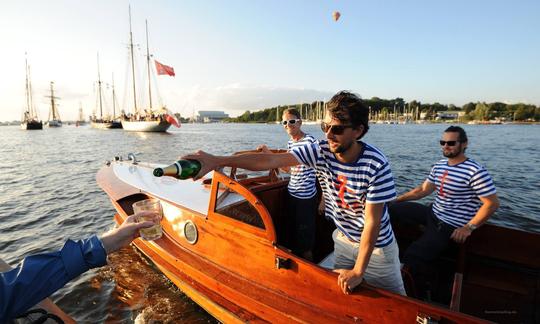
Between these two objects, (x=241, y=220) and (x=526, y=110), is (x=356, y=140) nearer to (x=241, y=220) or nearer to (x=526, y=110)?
(x=241, y=220)

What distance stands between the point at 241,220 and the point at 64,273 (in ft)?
6.32

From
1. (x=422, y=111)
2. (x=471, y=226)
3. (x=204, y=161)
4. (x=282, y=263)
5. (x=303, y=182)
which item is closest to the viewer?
(x=204, y=161)

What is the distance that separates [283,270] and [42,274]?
6.50 ft

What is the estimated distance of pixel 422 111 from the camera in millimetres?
134250

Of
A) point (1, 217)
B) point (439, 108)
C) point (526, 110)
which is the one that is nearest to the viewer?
point (1, 217)

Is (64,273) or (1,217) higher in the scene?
(64,273)

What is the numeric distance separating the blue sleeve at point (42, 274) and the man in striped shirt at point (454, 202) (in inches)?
126

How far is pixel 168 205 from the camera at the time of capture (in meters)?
4.34

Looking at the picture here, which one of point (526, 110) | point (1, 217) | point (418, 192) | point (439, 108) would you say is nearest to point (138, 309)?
point (418, 192)

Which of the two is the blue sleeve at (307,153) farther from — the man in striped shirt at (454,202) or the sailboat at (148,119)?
the sailboat at (148,119)

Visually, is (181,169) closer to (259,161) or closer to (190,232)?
(259,161)

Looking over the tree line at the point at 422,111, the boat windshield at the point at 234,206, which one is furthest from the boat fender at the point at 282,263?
the tree line at the point at 422,111

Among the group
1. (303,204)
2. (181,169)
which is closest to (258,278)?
(303,204)

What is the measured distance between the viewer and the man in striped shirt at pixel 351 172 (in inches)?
72.7
